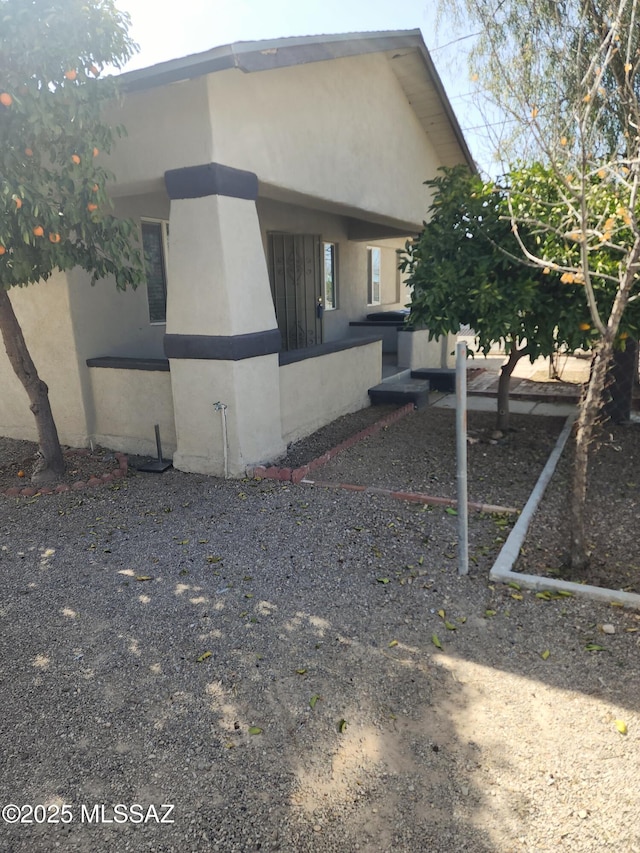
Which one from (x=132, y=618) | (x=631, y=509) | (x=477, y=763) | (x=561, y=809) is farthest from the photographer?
(x=631, y=509)

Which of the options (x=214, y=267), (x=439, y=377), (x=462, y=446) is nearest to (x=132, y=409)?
(x=214, y=267)

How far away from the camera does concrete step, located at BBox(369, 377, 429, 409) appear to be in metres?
9.23

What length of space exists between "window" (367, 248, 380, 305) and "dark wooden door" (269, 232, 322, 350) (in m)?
3.04

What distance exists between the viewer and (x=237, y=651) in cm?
339

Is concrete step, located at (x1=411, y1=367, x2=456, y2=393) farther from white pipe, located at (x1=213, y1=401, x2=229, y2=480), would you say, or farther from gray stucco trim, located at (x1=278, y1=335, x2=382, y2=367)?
white pipe, located at (x1=213, y1=401, x2=229, y2=480)

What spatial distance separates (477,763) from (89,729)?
5.96 ft

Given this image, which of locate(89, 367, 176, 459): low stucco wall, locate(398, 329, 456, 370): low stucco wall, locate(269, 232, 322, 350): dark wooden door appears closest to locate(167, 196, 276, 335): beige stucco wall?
locate(89, 367, 176, 459): low stucco wall

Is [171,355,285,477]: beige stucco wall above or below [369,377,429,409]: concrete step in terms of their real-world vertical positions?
above

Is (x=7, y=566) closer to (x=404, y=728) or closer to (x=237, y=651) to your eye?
(x=237, y=651)

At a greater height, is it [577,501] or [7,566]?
[577,501]

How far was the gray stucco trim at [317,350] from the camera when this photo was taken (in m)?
6.85

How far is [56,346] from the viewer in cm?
703

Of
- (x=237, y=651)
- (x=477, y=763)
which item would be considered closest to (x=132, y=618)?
(x=237, y=651)

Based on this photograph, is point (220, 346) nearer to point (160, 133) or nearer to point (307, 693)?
point (160, 133)
